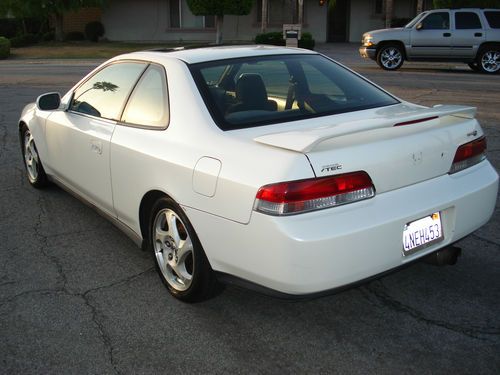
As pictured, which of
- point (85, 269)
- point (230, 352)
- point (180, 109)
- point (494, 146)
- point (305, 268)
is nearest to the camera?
point (305, 268)

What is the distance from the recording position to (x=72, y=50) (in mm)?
27391

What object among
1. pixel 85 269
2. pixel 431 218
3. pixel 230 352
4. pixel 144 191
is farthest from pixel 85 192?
pixel 431 218

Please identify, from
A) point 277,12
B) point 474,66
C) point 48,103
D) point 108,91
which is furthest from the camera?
point 277,12

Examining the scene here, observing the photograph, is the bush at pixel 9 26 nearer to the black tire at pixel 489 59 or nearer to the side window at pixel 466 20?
the side window at pixel 466 20

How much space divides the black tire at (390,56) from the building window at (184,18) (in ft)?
53.3

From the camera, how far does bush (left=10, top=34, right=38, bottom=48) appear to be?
30625 millimetres

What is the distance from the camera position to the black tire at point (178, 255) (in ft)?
10.8

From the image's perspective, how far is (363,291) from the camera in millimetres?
3717

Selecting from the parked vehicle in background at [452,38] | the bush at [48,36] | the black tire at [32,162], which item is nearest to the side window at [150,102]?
the black tire at [32,162]

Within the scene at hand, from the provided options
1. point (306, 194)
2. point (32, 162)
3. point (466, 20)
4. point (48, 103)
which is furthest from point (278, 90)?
point (466, 20)

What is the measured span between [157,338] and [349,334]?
108 cm

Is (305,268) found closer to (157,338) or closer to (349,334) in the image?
(349,334)

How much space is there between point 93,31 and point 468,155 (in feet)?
103

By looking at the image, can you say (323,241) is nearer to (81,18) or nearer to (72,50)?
(72,50)
